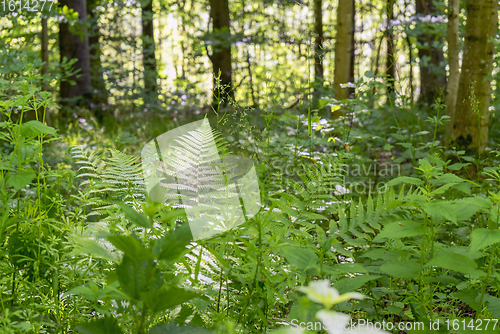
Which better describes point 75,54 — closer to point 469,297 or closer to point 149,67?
point 149,67

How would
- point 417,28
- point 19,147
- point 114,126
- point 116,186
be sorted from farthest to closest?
point 114,126, point 417,28, point 116,186, point 19,147

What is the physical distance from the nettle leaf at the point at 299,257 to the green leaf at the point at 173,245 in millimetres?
365

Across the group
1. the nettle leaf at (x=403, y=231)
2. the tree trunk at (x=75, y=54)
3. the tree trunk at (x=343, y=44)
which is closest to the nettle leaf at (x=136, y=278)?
the nettle leaf at (x=403, y=231)

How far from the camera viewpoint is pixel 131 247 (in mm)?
808

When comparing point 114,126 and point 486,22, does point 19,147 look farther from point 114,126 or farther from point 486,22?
point 114,126

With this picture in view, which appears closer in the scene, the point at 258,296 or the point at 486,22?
the point at 258,296

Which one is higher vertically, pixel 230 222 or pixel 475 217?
pixel 230 222

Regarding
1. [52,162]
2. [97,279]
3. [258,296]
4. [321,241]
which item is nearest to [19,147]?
[97,279]

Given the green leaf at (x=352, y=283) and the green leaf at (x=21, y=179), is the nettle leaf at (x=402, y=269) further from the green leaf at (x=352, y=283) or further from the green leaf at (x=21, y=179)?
the green leaf at (x=21, y=179)

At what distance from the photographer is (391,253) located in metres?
1.28

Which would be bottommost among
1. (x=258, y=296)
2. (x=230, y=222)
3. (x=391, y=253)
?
(x=258, y=296)

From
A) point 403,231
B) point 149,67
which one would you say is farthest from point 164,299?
point 149,67

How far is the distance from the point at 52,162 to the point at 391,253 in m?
3.18

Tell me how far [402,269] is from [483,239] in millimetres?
244
